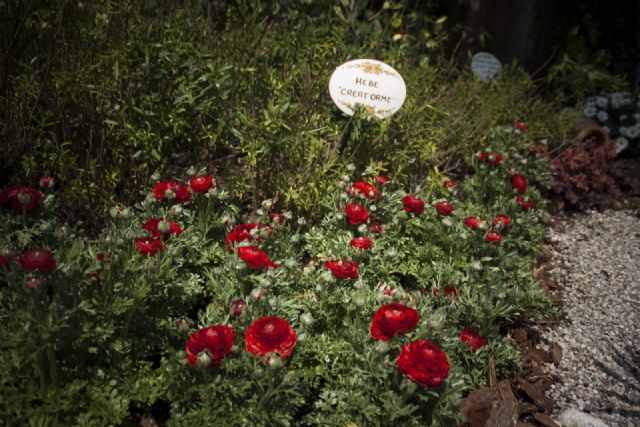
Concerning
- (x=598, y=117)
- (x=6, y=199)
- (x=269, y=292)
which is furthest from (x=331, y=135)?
(x=598, y=117)

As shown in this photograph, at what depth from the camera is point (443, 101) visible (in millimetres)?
3748

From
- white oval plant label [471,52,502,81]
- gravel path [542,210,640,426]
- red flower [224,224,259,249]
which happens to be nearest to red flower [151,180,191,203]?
red flower [224,224,259,249]

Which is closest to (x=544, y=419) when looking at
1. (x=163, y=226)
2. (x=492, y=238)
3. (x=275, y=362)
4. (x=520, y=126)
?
(x=492, y=238)

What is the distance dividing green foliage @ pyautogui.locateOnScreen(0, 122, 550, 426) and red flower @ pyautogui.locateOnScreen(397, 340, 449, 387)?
5 cm

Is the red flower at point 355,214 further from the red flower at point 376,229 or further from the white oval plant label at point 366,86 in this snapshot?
the white oval plant label at point 366,86

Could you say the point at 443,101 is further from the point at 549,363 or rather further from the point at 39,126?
the point at 39,126

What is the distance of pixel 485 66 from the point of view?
4395 millimetres

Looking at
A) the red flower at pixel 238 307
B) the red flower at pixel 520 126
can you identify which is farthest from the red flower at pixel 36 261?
the red flower at pixel 520 126

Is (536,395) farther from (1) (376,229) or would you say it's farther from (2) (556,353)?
(1) (376,229)

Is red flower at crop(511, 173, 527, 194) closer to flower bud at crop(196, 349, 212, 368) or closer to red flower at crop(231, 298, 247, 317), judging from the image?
red flower at crop(231, 298, 247, 317)

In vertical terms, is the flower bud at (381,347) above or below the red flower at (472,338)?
Answer: above

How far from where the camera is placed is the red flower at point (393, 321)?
1430mm

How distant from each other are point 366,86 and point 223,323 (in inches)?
67.8

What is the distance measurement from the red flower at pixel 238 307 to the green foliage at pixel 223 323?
0.08 feet
